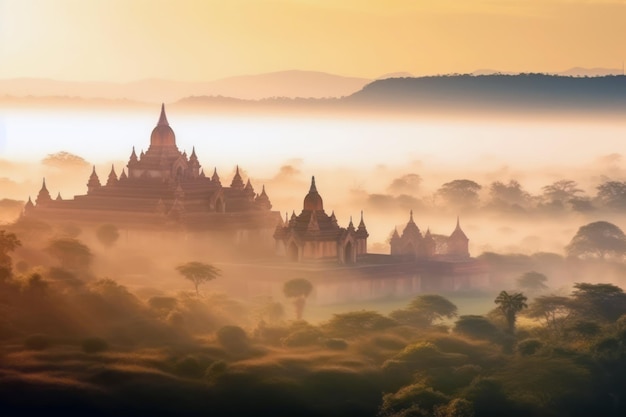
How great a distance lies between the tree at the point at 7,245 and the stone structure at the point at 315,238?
12288 mm

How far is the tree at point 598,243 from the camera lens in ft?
365

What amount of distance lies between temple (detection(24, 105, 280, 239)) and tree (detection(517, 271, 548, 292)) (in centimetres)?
1229

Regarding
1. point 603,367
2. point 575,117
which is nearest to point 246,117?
point 575,117

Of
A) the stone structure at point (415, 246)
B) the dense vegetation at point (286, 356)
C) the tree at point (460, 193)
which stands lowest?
the dense vegetation at point (286, 356)

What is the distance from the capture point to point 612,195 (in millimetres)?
146000

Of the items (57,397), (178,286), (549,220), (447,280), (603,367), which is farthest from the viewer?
(549,220)

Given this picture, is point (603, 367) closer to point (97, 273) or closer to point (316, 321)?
point (316, 321)

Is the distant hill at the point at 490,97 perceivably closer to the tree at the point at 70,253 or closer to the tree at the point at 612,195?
the tree at the point at 612,195

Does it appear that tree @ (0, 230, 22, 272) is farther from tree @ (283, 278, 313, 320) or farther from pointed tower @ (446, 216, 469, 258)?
pointed tower @ (446, 216, 469, 258)

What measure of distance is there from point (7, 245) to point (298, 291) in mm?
12313

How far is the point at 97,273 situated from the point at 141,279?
2.18m

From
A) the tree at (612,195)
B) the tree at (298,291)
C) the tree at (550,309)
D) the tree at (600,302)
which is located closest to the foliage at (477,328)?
the tree at (550,309)

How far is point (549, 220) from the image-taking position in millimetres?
137000

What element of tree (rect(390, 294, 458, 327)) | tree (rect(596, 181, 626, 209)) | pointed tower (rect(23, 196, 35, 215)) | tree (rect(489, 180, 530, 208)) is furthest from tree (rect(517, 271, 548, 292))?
tree (rect(596, 181, 626, 209))
